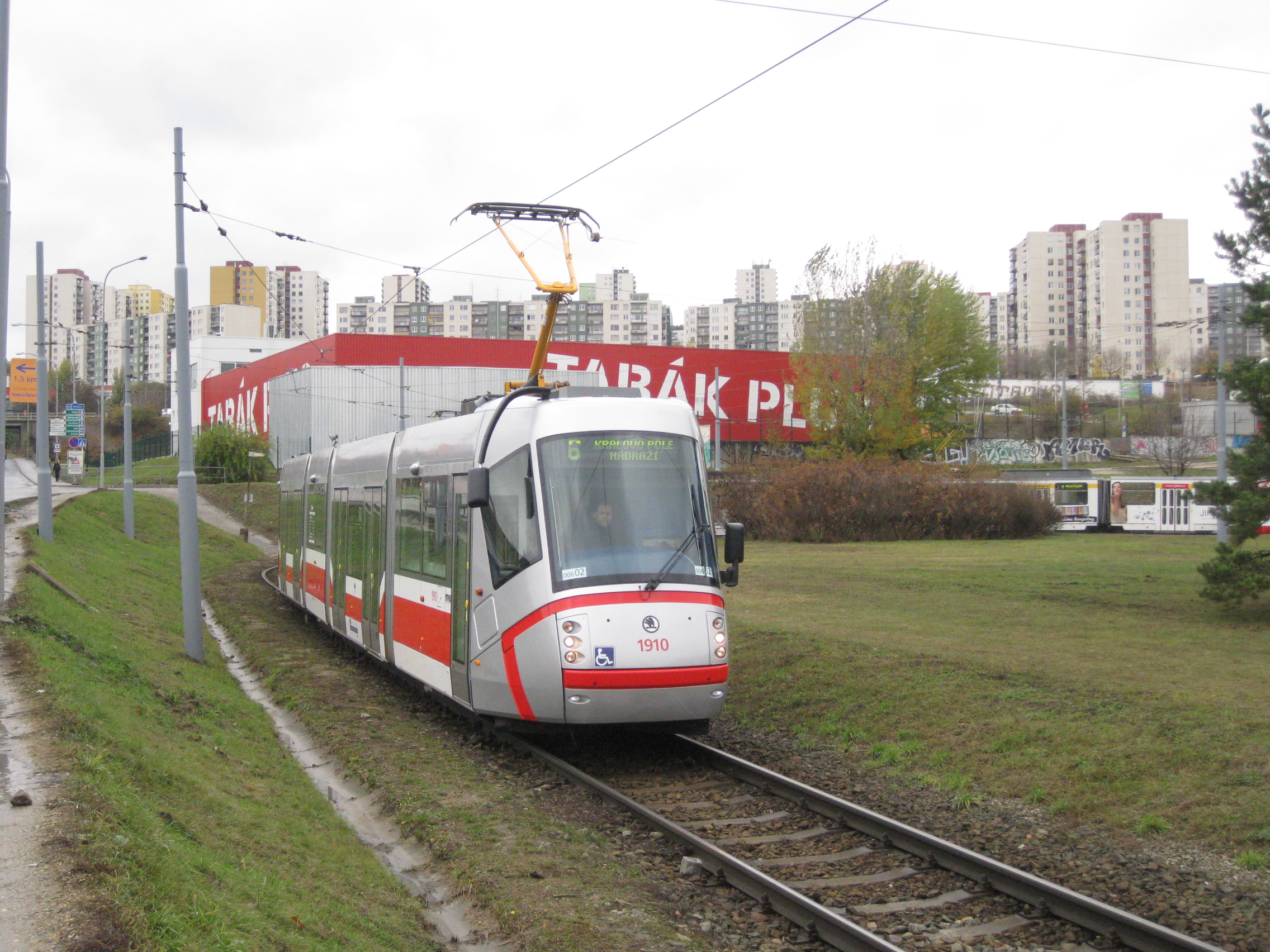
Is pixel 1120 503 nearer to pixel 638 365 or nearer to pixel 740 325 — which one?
pixel 638 365

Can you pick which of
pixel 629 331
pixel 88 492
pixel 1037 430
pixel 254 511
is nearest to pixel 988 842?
pixel 88 492

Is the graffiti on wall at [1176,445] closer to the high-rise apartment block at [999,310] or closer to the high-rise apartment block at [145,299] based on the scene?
the high-rise apartment block at [999,310]

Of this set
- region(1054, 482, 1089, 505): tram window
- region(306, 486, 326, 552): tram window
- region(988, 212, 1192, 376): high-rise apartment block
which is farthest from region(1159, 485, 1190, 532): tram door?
region(988, 212, 1192, 376): high-rise apartment block

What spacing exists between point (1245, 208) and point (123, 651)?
16368mm

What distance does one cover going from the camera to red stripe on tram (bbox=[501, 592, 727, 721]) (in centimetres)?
909

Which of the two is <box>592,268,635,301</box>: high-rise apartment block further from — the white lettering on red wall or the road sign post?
the road sign post

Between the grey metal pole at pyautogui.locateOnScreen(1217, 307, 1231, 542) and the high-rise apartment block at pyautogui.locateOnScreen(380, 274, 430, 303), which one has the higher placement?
the high-rise apartment block at pyautogui.locateOnScreen(380, 274, 430, 303)

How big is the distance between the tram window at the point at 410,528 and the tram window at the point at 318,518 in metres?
5.12

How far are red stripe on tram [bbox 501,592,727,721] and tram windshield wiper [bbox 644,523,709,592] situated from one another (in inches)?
3.0

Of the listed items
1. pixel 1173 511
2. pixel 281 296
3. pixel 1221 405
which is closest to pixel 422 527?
pixel 1221 405

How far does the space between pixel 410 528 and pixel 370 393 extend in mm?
42978

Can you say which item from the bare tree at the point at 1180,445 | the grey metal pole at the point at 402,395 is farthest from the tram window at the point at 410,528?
the bare tree at the point at 1180,445

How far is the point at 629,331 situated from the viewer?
155 m

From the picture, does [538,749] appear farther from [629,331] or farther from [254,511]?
[629,331]
